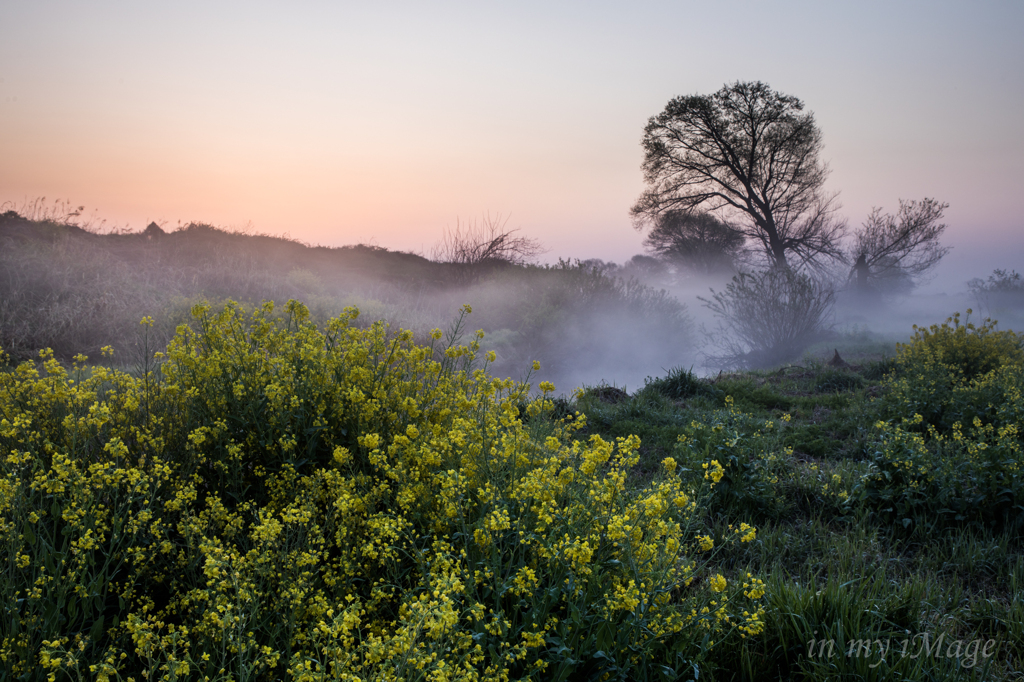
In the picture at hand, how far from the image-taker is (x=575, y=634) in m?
1.63

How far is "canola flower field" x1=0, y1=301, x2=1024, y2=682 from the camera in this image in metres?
1.64

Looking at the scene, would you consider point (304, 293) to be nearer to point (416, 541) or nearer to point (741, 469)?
point (741, 469)

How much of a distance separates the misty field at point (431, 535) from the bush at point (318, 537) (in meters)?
0.02

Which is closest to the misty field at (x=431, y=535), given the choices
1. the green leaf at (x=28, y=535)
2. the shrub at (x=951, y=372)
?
the green leaf at (x=28, y=535)

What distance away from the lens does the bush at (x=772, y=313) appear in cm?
1240

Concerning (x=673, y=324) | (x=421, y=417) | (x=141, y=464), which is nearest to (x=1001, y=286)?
(x=673, y=324)

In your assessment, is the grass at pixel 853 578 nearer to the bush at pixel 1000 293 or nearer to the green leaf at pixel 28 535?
the green leaf at pixel 28 535

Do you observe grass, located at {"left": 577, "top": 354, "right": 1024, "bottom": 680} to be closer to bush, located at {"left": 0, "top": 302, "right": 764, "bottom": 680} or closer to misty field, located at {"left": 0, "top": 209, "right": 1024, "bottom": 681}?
misty field, located at {"left": 0, "top": 209, "right": 1024, "bottom": 681}

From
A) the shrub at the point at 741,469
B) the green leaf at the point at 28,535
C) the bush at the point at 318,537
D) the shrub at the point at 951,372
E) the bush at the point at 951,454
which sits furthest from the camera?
the shrub at the point at 951,372

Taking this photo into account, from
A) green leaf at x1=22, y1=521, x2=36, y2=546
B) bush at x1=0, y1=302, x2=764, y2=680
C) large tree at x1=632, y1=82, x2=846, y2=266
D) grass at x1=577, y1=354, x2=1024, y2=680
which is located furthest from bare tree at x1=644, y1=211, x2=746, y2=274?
green leaf at x1=22, y1=521, x2=36, y2=546

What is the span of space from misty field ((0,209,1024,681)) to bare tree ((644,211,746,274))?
1764 cm

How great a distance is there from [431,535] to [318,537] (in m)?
0.42

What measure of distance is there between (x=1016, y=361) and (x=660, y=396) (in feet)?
13.5

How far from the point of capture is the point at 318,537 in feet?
6.21
